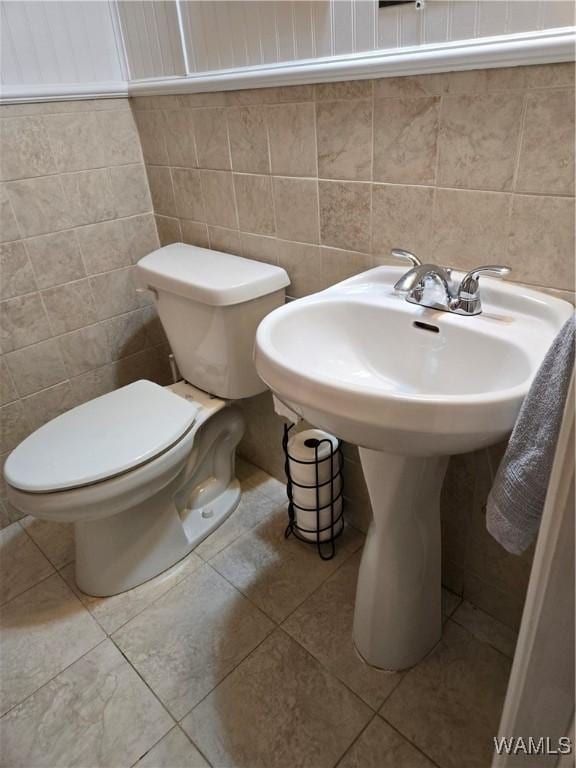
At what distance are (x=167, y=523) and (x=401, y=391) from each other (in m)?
0.84

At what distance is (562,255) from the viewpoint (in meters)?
0.84

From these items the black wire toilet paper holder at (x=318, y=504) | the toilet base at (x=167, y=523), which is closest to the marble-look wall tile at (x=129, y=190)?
the toilet base at (x=167, y=523)

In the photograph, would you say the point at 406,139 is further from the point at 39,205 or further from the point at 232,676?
the point at 232,676

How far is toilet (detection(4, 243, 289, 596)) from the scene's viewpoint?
119cm

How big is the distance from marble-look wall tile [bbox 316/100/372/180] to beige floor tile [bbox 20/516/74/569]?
1.27 meters

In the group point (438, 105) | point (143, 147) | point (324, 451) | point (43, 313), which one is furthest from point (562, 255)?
point (43, 313)

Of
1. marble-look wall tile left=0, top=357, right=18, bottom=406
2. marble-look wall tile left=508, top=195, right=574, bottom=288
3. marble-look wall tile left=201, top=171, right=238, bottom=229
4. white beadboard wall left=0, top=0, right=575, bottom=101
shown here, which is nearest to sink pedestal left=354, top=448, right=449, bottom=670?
marble-look wall tile left=508, top=195, right=574, bottom=288

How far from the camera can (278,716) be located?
109 centimetres

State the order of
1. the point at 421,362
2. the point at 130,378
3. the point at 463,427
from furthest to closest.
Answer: the point at 130,378 < the point at 421,362 < the point at 463,427

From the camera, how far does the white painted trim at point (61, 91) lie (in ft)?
4.31

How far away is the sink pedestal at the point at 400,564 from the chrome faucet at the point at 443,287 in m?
0.28

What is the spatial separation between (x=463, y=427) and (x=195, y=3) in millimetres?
1190

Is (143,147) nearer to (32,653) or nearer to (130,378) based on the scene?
(130,378)

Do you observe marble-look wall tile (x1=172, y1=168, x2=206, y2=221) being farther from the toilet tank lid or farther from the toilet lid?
the toilet lid
